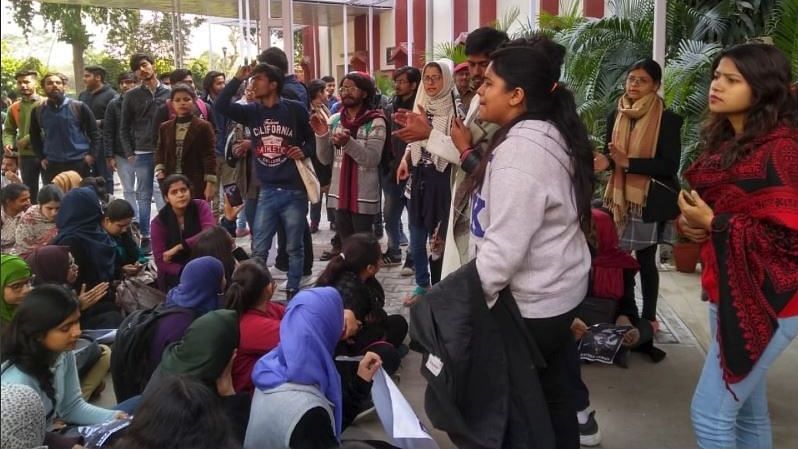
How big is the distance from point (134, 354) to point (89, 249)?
4.86 feet

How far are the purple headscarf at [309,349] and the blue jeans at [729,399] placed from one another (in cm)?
127

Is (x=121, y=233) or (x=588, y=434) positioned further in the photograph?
(x=121, y=233)

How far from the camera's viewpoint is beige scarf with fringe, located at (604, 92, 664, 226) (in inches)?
157

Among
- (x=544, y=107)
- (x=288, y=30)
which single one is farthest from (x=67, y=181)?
(x=544, y=107)

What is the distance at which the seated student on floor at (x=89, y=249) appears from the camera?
435cm

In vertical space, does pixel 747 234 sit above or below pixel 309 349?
above

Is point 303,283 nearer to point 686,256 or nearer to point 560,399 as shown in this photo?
point 686,256

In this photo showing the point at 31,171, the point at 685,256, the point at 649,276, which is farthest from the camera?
the point at 31,171

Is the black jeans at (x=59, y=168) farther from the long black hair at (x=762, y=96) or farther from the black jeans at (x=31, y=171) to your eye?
the long black hair at (x=762, y=96)

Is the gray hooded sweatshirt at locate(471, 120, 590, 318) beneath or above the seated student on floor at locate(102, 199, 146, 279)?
above

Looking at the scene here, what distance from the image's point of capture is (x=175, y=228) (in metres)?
4.86

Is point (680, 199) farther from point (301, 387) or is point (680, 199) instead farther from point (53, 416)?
point (53, 416)

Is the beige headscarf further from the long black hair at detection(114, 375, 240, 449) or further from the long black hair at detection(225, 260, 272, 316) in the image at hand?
the long black hair at detection(114, 375, 240, 449)

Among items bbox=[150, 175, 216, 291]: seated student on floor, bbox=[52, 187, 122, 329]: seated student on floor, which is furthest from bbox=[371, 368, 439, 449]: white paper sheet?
bbox=[150, 175, 216, 291]: seated student on floor
